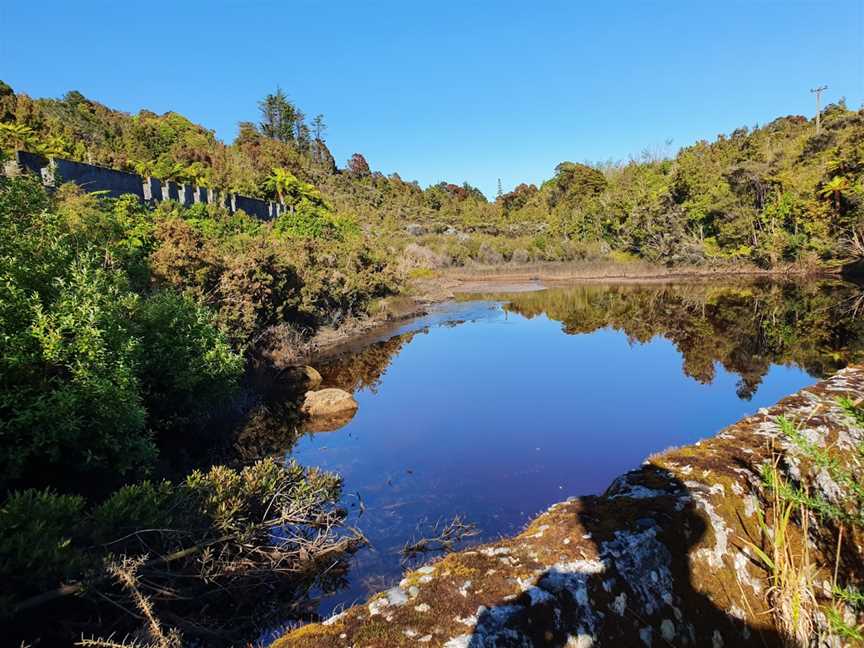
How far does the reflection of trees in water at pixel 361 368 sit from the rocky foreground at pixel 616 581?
12.5 metres

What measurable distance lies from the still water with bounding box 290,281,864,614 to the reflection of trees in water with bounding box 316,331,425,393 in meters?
0.08

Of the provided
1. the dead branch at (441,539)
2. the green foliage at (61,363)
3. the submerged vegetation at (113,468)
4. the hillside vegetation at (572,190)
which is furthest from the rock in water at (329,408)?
the hillside vegetation at (572,190)

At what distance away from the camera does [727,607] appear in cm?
314

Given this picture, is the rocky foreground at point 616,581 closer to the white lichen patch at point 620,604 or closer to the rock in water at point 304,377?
the white lichen patch at point 620,604

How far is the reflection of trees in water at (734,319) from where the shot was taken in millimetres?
15945

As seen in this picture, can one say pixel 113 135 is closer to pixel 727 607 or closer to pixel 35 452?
pixel 35 452

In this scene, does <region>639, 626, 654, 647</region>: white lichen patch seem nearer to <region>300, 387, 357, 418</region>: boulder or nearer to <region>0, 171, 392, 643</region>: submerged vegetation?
<region>0, 171, 392, 643</region>: submerged vegetation

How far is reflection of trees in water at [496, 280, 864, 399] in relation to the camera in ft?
52.3

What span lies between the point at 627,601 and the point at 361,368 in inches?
625

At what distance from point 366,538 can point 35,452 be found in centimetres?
469

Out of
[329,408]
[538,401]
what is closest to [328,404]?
[329,408]

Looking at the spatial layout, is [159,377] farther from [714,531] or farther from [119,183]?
[119,183]

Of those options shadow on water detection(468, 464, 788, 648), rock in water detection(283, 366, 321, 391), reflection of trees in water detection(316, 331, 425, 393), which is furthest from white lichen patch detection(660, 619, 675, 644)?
rock in water detection(283, 366, 321, 391)

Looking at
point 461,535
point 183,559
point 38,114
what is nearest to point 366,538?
point 461,535
